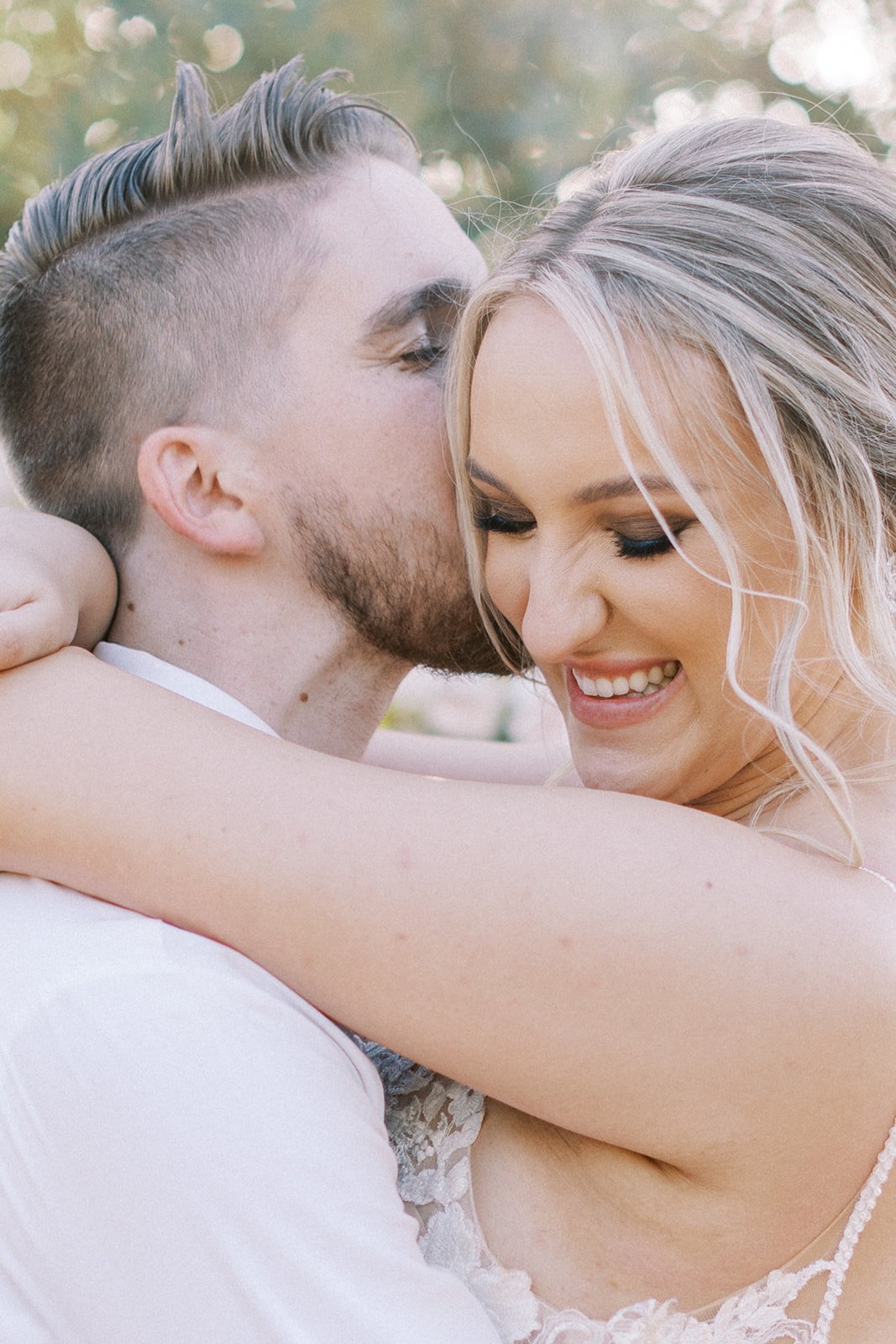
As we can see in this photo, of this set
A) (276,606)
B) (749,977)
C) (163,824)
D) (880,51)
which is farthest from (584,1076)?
(880,51)

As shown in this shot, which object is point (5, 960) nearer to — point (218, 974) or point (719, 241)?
point (218, 974)

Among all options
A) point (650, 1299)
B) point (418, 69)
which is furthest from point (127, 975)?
point (418, 69)

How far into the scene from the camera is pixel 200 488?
296 centimetres

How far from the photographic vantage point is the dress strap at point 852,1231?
1979 millimetres

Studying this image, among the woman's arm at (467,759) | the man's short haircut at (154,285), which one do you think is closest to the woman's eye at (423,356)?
the man's short haircut at (154,285)

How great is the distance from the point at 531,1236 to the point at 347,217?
217 centimetres

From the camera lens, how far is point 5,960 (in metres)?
2.04

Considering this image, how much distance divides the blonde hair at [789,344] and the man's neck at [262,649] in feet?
2.95

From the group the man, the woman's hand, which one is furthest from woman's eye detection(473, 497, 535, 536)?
the woman's hand

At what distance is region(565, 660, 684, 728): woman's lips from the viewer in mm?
2508

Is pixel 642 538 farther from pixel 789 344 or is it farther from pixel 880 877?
pixel 880 877

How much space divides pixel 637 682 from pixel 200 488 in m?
1.06

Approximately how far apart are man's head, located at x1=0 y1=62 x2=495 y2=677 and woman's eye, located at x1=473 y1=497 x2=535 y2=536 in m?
0.28

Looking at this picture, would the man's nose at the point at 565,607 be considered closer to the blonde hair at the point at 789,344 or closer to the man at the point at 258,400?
the blonde hair at the point at 789,344
